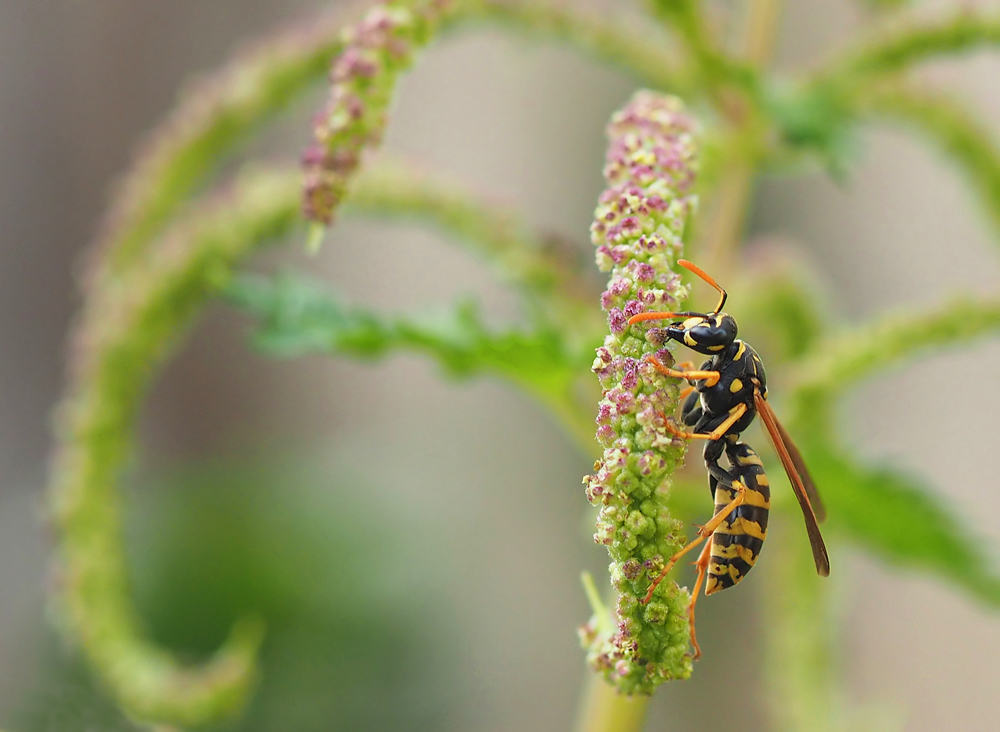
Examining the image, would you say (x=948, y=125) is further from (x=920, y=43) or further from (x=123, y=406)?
(x=123, y=406)

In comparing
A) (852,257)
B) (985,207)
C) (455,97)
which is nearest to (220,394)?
(455,97)

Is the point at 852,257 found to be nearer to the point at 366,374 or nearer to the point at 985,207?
the point at 366,374

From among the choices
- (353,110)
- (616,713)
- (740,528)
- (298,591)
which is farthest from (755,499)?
(298,591)

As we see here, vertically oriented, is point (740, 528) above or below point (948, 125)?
below

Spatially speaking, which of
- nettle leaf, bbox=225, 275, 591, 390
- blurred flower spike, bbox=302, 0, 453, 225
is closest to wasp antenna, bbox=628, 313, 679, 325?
blurred flower spike, bbox=302, 0, 453, 225

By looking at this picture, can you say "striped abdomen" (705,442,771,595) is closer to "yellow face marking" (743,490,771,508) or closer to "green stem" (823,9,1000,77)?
"yellow face marking" (743,490,771,508)

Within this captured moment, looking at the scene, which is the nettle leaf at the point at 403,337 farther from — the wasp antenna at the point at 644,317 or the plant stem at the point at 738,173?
the wasp antenna at the point at 644,317

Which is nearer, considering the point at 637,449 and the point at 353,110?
the point at 637,449
